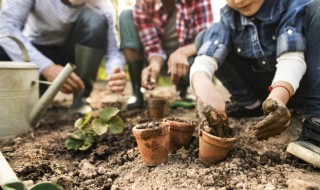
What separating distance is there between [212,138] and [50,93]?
1210mm


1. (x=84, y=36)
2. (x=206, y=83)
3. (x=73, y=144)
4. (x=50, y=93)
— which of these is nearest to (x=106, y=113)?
(x=73, y=144)

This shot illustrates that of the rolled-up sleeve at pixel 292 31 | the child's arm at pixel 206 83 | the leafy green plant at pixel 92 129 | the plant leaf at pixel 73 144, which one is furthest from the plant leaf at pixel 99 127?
the rolled-up sleeve at pixel 292 31

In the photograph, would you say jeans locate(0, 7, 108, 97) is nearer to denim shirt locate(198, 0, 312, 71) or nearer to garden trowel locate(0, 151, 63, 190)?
denim shirt locate(198, 0, 312, 71)

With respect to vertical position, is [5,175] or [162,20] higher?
[162,20]

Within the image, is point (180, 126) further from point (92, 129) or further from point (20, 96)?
point (20, 96)

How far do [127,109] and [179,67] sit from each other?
76cm

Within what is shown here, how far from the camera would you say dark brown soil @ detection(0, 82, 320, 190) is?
1329mm

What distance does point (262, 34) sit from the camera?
1929mm

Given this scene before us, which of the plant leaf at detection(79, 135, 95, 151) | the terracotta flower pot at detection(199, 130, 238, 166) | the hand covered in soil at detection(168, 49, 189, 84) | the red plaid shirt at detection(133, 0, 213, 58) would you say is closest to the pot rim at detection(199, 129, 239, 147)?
the terracotta flower pot at detection(199, 130, 238, 166)

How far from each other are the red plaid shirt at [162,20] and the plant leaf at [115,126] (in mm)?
1104

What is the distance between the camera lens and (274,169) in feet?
4.74

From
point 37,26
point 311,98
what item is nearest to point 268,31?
point 311,98

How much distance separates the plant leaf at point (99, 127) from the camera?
1810mm

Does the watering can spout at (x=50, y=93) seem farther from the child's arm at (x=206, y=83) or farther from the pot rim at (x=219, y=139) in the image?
the pot rim at (x=219, y=139)
